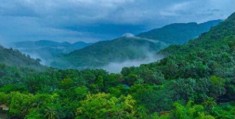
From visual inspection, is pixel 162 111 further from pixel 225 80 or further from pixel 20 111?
pixel 20 111

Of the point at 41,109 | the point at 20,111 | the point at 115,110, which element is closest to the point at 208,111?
the point at 115,110

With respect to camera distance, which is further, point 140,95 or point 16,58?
point 16,58

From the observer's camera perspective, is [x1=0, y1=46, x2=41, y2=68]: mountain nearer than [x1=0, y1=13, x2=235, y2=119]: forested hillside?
No

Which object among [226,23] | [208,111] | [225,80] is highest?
[226,23]

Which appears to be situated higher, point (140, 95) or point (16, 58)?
point (16, 58)

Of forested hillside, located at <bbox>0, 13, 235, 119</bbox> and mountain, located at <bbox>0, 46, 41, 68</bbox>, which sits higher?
mountain, located at <bbox>0, 46, 41, 68</bbox>

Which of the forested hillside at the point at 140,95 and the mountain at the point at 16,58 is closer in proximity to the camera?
the forested hillside at the point at 140,95

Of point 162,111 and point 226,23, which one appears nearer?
point 162,111

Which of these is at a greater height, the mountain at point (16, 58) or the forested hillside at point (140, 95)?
the mountain at point (16, 58)
